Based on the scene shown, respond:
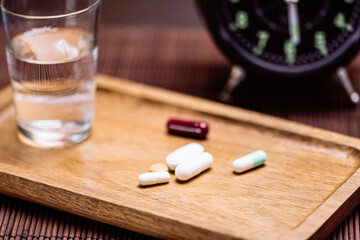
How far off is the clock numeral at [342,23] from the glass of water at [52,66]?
20.2 inches

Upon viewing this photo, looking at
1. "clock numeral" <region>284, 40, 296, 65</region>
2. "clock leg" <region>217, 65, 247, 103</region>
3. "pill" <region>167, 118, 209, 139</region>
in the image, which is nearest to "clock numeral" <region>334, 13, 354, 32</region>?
"clock numeral" <region>284, 40, 296, 65</region>

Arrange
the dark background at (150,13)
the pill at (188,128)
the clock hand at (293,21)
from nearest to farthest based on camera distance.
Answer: the pill at (188,128), the clock hand at (293,21), the dark background at (150,13)

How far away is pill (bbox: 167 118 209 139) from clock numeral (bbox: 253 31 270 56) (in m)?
0.26

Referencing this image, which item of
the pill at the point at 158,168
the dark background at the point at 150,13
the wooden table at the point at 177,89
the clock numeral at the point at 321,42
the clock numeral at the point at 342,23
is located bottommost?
the dark background at the point at 150,13

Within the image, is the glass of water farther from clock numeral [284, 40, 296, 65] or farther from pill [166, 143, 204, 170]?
clock numeral [284, 40, 296, 65]

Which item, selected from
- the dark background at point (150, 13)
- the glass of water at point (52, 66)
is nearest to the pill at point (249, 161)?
the glass of water at point (52, 66)

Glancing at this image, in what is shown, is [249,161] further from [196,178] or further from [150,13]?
[150,13]

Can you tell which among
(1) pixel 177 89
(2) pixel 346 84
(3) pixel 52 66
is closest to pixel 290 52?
(2) pixel 346 84

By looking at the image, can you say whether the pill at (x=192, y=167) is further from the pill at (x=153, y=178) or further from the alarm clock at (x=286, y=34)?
the alarm clock at (x=286, y=34)

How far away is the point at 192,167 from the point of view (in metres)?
0.95

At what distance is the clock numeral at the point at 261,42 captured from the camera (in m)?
1.26

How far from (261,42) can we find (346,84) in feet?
0.69

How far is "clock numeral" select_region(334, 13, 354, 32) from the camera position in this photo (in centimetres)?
123

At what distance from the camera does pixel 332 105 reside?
1.30 metres
